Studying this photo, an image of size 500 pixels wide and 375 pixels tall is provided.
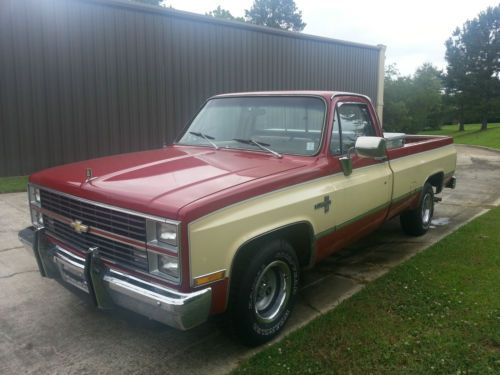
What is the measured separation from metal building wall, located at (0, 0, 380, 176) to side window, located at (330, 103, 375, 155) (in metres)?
7.62

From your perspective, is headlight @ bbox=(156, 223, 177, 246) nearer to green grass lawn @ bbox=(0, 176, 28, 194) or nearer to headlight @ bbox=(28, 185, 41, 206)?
headlight @ bbox=(28, 185, 41, 206)

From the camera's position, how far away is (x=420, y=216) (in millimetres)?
6055

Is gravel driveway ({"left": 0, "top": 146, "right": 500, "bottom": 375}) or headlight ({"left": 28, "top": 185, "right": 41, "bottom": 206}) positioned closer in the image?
gravel driveway ({"left": 0, "top": 146, "right": 500, "bottom": 375})

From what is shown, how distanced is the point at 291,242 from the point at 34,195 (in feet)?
7.24

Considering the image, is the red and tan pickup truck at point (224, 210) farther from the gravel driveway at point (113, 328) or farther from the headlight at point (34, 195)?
the gravel driveway at point (113, 328)

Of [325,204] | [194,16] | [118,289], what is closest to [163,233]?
[118,289]

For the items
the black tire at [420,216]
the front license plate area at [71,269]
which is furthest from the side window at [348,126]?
the front license plate area at [71,269]

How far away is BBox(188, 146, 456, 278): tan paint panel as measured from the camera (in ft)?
9.11

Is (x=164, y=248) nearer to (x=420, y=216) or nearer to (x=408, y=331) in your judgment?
(x=408, y=331)

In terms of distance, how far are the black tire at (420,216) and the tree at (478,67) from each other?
1241 inches

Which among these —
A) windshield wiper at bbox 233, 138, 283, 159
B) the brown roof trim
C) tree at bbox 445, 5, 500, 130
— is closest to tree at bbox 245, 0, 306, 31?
tree at bbox 445, 5, 500, 130

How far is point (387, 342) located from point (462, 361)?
0.50 meters

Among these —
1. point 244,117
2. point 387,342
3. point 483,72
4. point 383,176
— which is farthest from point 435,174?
point 483,72

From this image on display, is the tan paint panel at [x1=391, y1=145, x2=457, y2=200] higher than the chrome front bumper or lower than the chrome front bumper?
higher
